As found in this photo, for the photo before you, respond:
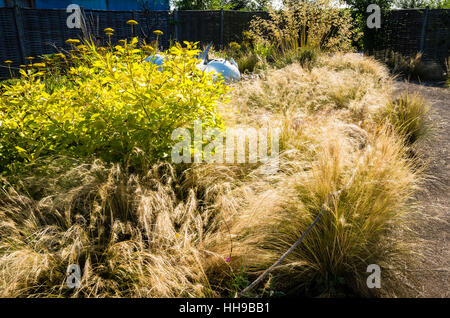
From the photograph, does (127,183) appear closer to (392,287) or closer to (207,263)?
(207,263)

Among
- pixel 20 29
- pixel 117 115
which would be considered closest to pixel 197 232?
pixel 117 115

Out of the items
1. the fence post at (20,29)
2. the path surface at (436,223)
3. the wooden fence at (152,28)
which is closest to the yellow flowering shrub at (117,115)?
the path surface at (436,223)

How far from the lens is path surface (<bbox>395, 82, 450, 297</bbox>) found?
6.02 ft

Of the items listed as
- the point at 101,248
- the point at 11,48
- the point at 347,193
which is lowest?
the point at 101,248

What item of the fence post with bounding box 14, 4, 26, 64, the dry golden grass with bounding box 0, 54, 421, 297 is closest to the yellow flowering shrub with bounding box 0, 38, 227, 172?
the dry golden grass with bounding box 0, 54, 421, 297

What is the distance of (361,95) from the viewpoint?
16.0ft

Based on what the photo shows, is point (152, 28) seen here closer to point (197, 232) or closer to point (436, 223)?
point (197, 232)

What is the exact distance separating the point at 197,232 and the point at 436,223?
1666mm

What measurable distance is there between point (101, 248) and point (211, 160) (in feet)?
3.16

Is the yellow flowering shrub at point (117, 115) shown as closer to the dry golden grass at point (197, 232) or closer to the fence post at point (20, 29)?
the dry golden grass at point (197, 232)

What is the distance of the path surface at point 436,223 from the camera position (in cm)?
184

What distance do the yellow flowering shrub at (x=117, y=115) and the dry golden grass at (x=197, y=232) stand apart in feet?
0.69
